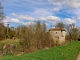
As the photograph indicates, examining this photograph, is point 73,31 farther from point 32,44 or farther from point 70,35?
point 32,44

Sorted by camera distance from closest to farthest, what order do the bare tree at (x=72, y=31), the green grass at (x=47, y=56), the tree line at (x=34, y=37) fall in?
the green grass at (x=47, y=56)
the tree line at (x=34, y=37)
the bare tree at (x=72, y=31)

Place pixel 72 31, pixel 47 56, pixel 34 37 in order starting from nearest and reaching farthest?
pixel 47 56 < pixel 34 37 < pixel 72 31

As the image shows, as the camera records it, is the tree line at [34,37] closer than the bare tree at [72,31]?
Yes

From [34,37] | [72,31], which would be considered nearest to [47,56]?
[34,37]

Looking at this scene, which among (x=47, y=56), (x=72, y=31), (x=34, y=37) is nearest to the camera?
(x=47, y=56)

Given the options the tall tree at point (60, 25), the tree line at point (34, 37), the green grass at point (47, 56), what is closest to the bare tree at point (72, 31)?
the tall tree at point (60, 25)

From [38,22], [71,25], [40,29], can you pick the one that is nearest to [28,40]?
[40,29]

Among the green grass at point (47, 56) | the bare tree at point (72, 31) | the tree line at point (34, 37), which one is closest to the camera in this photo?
the green grass at point (47, 56)

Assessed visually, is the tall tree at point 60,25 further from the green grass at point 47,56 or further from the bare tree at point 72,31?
the green grass at point 47,56

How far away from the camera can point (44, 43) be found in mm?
39812

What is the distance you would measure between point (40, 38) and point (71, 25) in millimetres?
58281

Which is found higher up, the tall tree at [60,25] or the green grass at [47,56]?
the tall tree at [60,25]

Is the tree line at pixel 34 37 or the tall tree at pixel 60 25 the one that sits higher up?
the tall tree at pixel 60 25

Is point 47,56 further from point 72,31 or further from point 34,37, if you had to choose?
point 72,31
